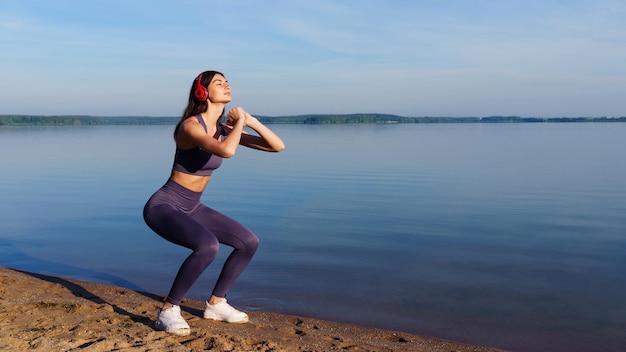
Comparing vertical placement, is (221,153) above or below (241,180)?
above

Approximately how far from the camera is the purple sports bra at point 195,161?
5441 millimetres

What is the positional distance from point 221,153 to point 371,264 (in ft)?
17.1

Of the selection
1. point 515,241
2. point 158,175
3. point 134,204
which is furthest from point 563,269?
point 158,175

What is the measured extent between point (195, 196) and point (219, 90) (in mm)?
983

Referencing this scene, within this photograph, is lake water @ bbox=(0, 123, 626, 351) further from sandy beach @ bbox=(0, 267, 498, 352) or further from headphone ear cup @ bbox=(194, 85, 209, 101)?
headphone ear cup @ bbox=(194, 85, 209, 101)

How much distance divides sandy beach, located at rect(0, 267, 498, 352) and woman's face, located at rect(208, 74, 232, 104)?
206 centimetres

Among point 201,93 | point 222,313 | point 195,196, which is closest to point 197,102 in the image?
point 201,93

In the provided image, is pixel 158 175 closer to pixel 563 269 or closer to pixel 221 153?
pixel 563 269

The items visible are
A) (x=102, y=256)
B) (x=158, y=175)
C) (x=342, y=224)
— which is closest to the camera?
(x=102, y=256)

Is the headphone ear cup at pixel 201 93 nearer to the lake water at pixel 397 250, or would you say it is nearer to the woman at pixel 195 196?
the woman at pixel 195 196

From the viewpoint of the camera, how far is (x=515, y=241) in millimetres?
11312

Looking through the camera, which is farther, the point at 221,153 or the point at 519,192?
the point at 519,192

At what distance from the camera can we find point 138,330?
214 inches

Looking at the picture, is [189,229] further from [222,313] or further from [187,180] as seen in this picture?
[222,313]
